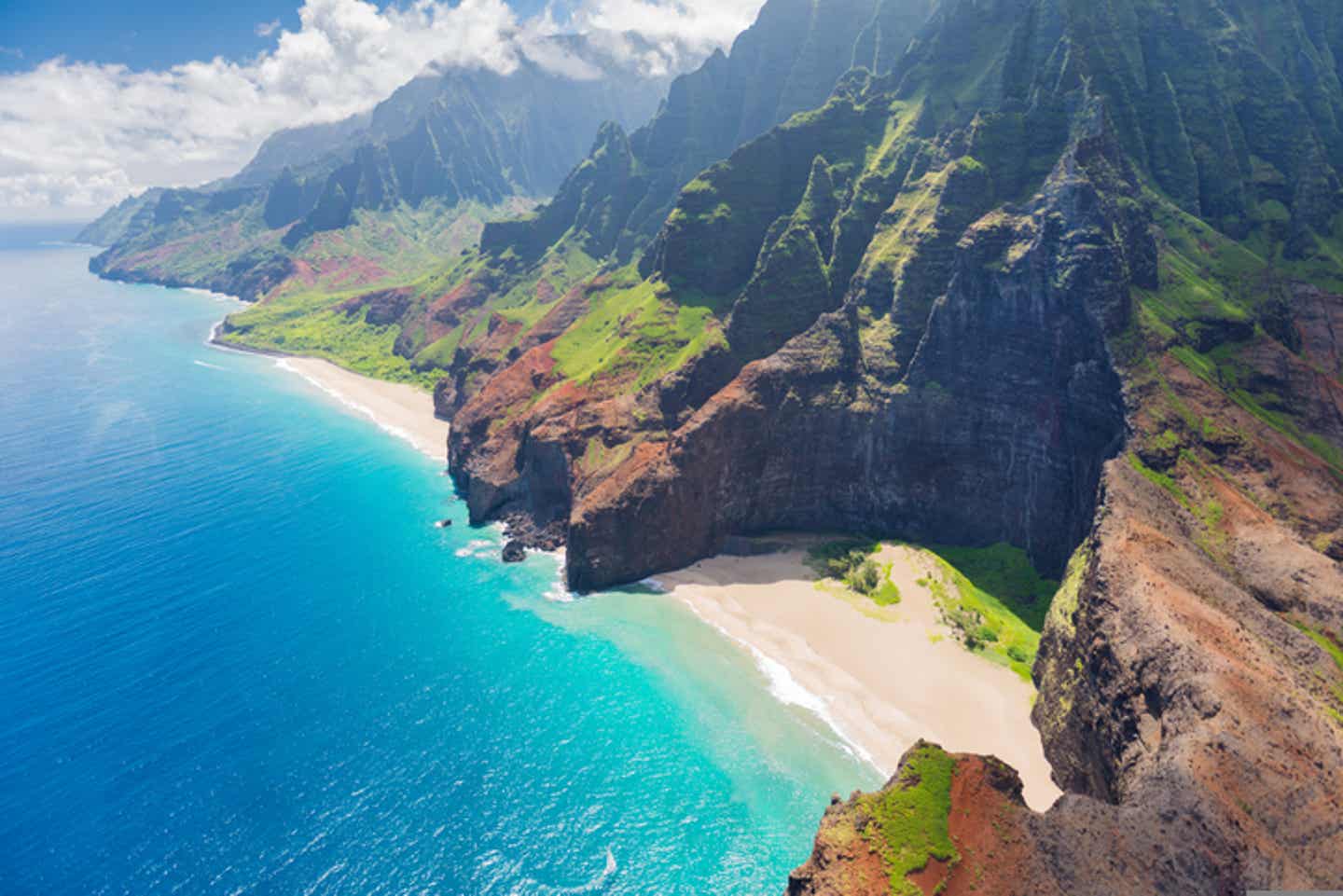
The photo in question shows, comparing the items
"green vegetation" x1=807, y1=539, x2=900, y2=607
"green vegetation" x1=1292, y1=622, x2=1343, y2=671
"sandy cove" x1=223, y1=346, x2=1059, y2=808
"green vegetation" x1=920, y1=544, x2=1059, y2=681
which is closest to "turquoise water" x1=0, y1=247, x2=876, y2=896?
"sandy cove" x1=223, y1=346, x2=1059, y2=808

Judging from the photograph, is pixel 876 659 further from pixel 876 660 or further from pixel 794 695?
pixel 794 695

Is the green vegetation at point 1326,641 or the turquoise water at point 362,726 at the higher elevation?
the green vegetation at point 1326,641

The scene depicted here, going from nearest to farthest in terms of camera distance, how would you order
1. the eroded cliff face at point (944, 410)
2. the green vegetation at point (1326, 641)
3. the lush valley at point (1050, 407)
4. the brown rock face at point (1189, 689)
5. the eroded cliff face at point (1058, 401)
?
the brown rock face at point (1189, 689), the eroded cliff face at point (1058, 401), the lush valley at point (1050, 407), the green vegetation at point (1326, 641), the eroded cliff face at point (944, 410)

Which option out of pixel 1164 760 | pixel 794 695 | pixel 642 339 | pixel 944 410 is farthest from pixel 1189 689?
pixel 642 339

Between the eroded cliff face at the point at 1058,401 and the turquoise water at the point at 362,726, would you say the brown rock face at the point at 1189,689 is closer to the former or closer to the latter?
the eroded cliff face at the point at 1058,401

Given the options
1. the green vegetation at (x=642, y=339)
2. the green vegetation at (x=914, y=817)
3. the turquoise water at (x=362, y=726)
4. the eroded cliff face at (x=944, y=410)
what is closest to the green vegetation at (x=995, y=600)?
the eroded cliff face at (x=944, y=410)

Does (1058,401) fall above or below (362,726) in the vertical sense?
above
